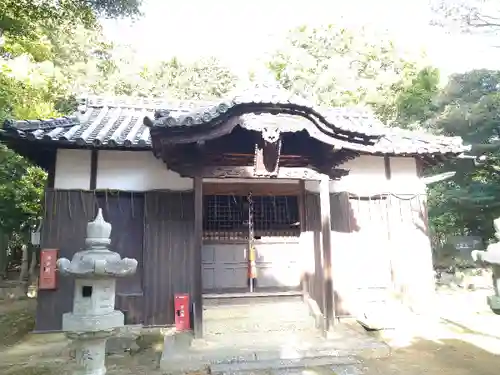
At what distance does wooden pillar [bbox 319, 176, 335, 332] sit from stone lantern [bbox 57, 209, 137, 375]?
4.32 metres

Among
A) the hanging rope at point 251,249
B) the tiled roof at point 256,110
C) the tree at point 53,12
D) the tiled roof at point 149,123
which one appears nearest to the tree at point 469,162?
the tiled roof at point 149,123

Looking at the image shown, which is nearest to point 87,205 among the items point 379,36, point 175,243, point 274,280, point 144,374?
point 175,243

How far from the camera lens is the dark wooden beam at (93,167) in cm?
857

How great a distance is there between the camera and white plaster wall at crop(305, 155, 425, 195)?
977 centimetres

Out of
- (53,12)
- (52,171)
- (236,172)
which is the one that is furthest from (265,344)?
(53,12)

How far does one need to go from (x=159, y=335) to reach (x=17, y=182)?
8.97 metres

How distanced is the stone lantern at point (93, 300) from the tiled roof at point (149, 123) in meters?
2.68

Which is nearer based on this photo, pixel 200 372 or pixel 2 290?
pixel 200 372

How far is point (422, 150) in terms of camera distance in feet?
31.3

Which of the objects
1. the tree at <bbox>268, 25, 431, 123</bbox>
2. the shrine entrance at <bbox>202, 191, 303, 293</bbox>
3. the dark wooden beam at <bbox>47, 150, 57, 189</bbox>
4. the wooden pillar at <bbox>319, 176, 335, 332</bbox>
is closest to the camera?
the wooden pillar at <bbox>319, 176, 335, 332</bbox>

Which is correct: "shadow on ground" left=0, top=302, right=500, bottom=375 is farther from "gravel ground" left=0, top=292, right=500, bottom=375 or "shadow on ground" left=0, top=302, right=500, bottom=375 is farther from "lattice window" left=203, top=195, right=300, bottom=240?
"lattice window" left=203, top=195, right=300, bottom=240

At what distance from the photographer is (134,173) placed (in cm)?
877

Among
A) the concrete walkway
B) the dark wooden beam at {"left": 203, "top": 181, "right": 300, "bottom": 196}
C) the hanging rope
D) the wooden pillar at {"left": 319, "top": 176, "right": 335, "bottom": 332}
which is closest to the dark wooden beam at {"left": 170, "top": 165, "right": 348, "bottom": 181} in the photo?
the wooden pillar at {"left": 319, "top": 176, "right": 335, "bottom": 332}

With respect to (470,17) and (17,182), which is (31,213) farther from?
(470,17)
